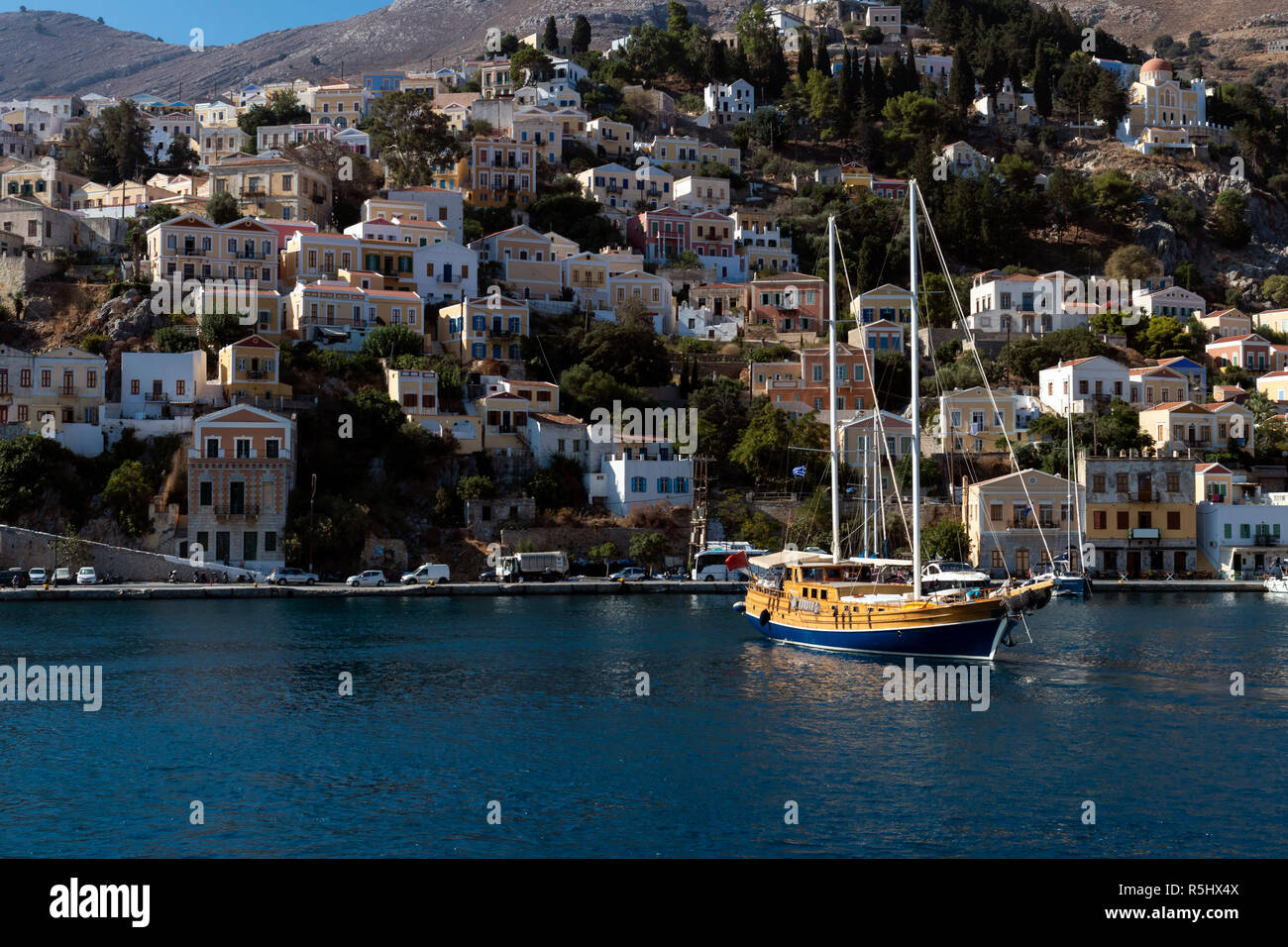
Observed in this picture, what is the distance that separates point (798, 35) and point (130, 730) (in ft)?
383

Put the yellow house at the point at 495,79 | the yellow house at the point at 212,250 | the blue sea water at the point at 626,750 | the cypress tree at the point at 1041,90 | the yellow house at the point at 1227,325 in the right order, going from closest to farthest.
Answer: the blue sea water at the point at 626,750 → the yellow house at the point at 212,250 → the yellow house at the point at 1227,325 → the yellow house at the point at 495,79 → the cypress tree at the point at 1041,90

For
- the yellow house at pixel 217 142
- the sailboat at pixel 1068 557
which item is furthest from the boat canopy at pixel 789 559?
the yellow house at pixel 217 142

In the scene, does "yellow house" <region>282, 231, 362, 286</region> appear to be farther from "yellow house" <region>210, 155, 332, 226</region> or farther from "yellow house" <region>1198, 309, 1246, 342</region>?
"yellow house" <region>1198, 309, 1246, 342</region>

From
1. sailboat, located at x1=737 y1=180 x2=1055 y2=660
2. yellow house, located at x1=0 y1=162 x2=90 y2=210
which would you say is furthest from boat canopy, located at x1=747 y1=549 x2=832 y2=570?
yellow house, located at x1=0 y1=162 x2=90 y2=210

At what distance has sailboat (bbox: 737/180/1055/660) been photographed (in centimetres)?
3281

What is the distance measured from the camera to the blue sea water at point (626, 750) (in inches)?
743

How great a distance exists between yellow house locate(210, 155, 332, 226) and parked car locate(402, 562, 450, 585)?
33.5 metres

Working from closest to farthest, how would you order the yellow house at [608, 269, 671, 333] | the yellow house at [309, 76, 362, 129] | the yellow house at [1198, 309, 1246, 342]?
the yellow house at [608, 269, 671, 333]
the yellow house at [1198, 309, 1246, 342]
the yellow house at [309, 76, 362, 129]

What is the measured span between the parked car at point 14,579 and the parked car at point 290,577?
9.21 m

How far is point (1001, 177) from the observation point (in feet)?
326

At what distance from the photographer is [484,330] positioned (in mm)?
67125

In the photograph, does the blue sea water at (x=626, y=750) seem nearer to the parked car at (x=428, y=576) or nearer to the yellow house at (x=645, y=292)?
the parked car at (x=428, y=576)

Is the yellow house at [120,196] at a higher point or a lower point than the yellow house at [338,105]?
lower
